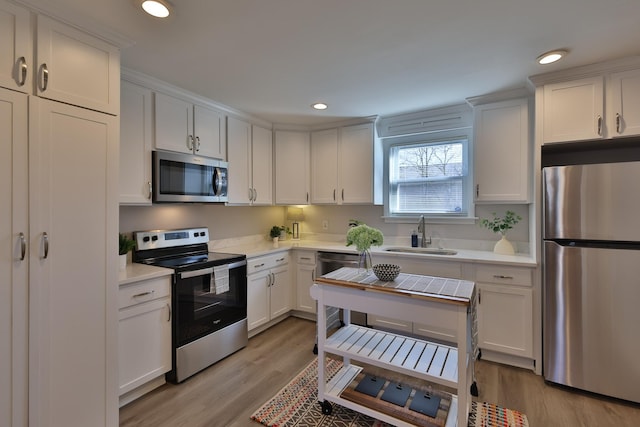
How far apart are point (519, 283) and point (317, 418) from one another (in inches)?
75.3

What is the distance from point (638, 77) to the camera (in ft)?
7.03

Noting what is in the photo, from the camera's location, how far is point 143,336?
2.15 metres

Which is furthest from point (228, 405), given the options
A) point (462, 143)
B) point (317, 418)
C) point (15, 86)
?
point (462, 143)

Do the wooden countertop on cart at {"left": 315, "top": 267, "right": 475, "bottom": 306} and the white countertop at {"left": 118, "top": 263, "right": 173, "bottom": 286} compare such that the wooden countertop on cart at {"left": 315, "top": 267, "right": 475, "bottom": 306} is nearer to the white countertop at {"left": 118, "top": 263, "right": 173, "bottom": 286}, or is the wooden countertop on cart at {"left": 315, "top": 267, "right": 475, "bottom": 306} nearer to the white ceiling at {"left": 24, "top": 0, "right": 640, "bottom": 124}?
the white countertop at {"left": 118, "top": 263, "right": 173, "bottom": 286}

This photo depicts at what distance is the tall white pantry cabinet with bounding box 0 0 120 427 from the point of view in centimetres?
145

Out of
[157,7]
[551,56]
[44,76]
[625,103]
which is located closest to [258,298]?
[44,76]

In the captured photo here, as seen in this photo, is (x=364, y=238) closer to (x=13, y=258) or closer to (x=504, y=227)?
(x=504, y=227)

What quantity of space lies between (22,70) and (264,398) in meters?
2.37

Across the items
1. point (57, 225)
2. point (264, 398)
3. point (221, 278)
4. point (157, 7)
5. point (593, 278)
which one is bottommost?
point (264, 398)

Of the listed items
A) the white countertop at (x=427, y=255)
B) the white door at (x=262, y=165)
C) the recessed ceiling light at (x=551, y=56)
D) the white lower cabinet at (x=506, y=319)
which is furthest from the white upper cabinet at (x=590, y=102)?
the white door at (x=262, y=165)

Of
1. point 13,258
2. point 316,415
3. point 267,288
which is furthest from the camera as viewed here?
point 267,288

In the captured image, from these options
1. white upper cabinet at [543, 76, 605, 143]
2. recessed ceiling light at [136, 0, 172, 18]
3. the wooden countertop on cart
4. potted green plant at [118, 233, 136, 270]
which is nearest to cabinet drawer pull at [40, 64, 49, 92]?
recessed ceiling light at [136, 0, 172, 18]

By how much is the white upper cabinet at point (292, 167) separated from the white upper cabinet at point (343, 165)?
0.30ft

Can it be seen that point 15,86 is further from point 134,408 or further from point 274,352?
point 274,352
